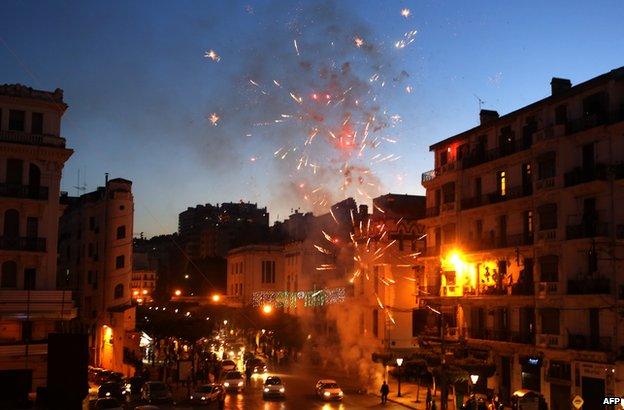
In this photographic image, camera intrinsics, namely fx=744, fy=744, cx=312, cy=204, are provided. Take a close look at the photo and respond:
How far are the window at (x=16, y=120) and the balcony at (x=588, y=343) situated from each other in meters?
32.6

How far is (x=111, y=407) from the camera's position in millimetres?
32312

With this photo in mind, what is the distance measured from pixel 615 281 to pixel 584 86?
32.2 ft

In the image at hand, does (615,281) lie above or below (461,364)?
above

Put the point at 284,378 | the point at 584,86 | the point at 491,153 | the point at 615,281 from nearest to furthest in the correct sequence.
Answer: the point at 615,281 < the point at 584,86 < the point at 491,153 < the point at 284,378

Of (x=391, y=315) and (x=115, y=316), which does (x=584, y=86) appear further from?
(x=115, y=316)

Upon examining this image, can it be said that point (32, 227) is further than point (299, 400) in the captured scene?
Yes

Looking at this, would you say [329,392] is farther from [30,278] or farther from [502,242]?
[30,278]

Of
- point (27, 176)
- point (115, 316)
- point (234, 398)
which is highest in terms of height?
point (27, 176)

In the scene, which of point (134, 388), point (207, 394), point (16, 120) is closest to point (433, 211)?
point (207, 394)

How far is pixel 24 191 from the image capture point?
43.5 metres

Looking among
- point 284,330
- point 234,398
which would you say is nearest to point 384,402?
point 234,398

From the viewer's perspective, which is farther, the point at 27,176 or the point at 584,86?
the point at 27,176

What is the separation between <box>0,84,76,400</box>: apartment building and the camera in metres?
41.9

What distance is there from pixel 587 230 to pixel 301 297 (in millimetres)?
47520
